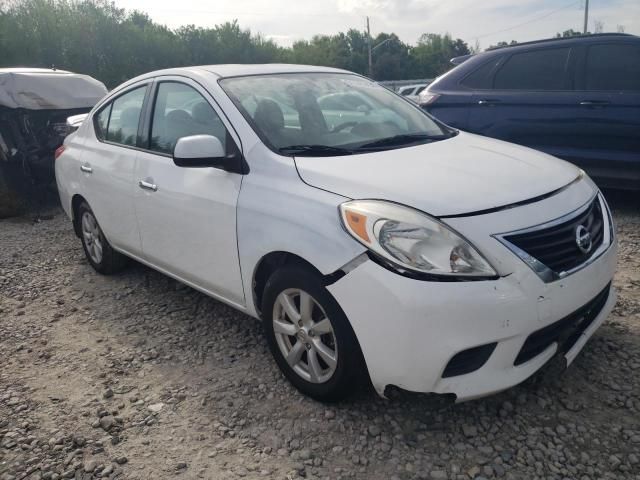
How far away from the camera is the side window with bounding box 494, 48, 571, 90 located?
532cm

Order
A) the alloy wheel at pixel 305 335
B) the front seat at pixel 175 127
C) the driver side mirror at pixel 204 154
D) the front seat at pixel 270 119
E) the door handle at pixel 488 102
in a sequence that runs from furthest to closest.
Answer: the door handle at pixel 488 102 → the front seat at pixel 175 127 → the front seat at pixel 270 119 → the driver side mirror at pixel 204 154 → the alloy wheel at pixel 305 335

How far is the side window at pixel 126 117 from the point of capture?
12.4ft

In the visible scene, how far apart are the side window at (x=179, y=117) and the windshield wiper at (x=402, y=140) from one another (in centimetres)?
79

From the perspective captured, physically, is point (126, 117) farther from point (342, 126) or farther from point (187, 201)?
point (342, 126)

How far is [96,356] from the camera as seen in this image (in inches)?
129

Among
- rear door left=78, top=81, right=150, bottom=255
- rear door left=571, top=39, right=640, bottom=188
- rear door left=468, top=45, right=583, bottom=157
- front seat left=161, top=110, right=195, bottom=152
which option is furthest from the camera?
rear door left=468, top=45, right=583, bottom=157

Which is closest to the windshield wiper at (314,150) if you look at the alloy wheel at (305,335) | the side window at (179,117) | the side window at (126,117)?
the side window at (179,117)

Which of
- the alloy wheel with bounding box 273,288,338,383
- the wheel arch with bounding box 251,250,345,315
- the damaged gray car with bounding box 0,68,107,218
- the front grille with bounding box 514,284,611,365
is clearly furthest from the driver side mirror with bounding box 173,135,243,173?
the damaged gray car with bounding box 0,68,107,218

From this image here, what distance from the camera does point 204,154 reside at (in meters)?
2.75

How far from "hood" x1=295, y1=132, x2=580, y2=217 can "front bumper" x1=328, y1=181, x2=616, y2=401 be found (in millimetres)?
194

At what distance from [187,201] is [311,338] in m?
1.13

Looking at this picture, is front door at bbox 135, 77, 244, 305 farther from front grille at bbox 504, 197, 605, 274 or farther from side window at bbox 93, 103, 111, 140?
front grille at bbox 504, 197, 605, 274

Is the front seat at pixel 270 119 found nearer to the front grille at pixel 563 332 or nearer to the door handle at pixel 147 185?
the door handle at pixel 147 185

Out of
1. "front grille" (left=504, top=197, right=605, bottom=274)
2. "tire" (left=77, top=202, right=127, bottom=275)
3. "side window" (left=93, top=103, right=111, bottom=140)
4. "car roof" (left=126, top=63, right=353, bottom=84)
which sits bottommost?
"tire" (left=77, top=202, right=127, bottom=275)
